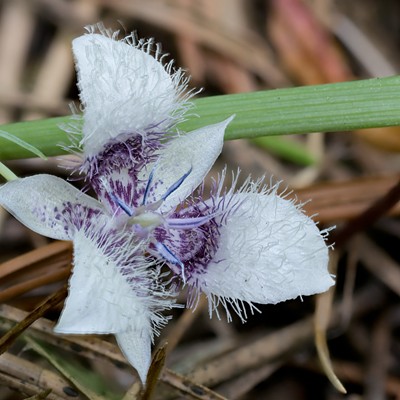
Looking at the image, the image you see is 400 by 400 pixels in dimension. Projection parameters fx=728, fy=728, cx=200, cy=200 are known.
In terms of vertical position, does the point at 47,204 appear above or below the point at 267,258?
above

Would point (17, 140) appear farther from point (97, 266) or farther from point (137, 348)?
point (137, 348)

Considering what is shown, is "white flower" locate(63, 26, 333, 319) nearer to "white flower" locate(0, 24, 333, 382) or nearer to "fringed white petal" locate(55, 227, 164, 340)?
"white flower" locate(0, 24, 333, 382)

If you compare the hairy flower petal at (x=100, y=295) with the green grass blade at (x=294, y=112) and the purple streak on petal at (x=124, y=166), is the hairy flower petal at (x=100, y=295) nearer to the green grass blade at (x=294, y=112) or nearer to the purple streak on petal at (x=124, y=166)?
the purple streak on petal at (x=124, y=166)

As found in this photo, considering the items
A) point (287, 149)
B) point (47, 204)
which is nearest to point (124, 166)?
point (47, 204)

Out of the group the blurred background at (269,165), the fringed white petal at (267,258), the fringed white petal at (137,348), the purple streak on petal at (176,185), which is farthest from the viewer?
the blurred background at (269,165)

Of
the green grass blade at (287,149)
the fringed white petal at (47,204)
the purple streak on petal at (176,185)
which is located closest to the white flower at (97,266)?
the fringed white petal at (47,204)

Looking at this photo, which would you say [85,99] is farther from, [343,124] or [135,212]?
[343,124]

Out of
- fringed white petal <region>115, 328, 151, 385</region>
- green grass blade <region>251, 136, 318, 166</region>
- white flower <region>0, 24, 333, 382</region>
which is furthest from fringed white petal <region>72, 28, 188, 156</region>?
green grass blade <region>251, 136, 318, 166</region>
